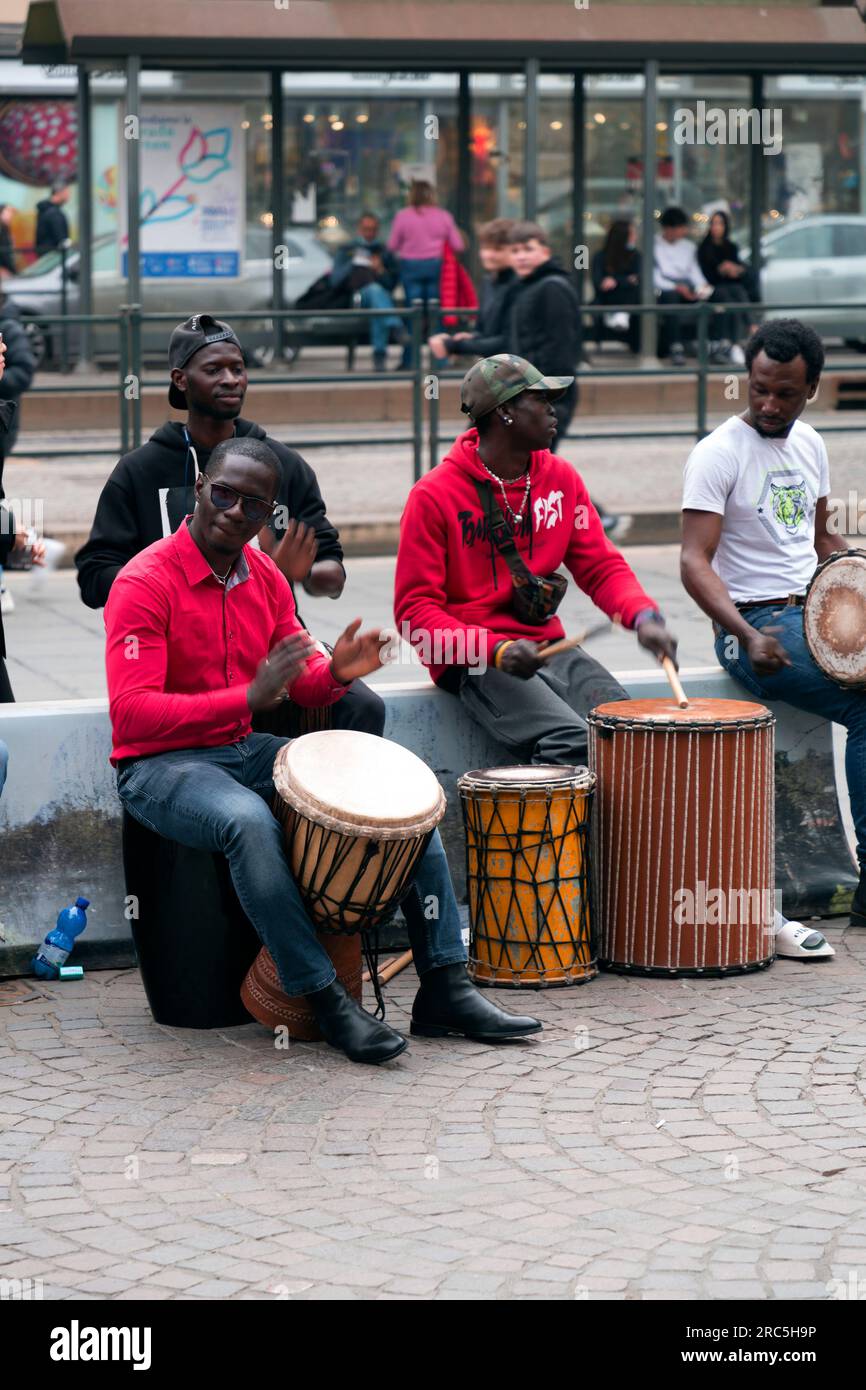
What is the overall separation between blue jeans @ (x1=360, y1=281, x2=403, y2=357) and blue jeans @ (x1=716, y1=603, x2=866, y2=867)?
10658 millimetres

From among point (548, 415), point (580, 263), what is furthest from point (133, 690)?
point (580, 263)

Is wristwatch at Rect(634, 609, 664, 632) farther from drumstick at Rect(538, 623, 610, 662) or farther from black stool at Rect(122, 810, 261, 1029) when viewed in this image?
black stool at Rect(122, 810, 261, 1029)

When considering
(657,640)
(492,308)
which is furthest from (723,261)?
(657,640)

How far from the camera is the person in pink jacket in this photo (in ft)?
62.5

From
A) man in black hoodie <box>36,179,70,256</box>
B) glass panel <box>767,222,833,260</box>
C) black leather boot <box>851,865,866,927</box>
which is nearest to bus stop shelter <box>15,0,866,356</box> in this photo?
glass panel <box>767,222,833,260</box>

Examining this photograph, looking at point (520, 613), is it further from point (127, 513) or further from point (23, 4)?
Answer: point (23, 4)

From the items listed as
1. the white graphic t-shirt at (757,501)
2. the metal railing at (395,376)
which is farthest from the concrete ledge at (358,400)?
the white graphic t-shirt at (757,501)

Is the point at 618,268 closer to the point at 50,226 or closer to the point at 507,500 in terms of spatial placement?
the point at 50,226

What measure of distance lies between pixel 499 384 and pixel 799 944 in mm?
1781

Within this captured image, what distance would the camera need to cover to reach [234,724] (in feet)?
17.7

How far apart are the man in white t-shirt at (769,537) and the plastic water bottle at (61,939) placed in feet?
6.72

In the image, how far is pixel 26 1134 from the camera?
15.3ft

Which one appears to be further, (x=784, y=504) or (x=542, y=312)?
(x=542, y=312)

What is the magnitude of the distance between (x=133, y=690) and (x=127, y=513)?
0.95 metres
